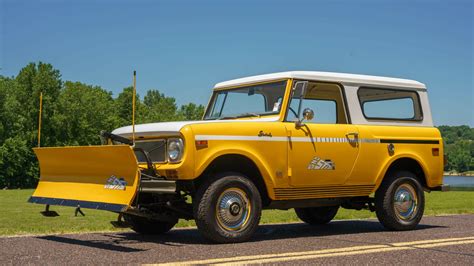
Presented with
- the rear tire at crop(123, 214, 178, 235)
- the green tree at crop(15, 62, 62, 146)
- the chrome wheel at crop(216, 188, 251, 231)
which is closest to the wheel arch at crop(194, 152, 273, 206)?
the chrome wheel at crop(216, 188, 251, 231)

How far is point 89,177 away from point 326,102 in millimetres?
3754

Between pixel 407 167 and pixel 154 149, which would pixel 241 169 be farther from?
pixel 407 167

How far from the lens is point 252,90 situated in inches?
367

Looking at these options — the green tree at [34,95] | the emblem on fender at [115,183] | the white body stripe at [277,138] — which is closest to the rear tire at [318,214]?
the white body stripe at [277,138]

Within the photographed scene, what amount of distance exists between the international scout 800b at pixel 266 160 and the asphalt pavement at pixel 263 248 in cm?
37

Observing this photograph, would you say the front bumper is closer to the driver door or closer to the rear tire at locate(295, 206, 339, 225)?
the driver door

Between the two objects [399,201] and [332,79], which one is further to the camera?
[399,201]

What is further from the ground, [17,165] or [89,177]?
[89,177]

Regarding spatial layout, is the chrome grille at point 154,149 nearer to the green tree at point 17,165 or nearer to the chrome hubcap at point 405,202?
the chrome hubcap at point 405,202

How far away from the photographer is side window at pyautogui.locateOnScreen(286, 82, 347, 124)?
918 centimetres

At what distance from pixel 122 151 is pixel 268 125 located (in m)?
2.03

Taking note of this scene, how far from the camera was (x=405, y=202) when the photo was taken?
383 inches

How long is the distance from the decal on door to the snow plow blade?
8.52ft

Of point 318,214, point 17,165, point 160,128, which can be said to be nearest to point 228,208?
point 160,128
